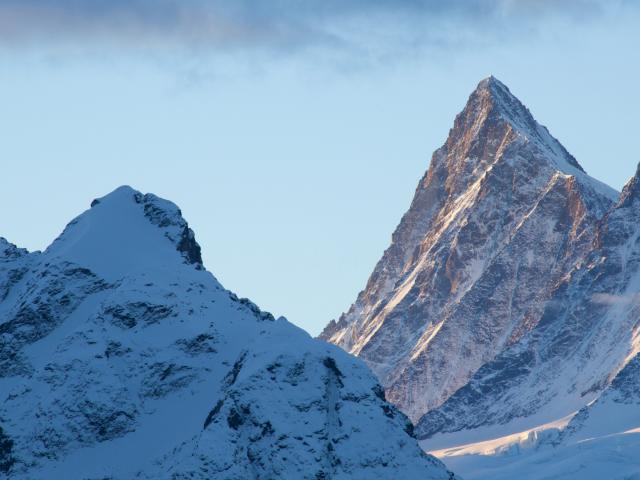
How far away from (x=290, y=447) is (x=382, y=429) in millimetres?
9121

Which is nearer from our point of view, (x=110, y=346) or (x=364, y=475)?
(x=364, y=475)

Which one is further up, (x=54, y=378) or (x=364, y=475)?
(x=54, y=378)

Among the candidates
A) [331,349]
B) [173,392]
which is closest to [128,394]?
[173,392]

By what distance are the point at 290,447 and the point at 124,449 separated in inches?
651

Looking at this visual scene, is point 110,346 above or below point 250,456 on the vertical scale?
above

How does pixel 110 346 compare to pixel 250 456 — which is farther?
pixel 110 346

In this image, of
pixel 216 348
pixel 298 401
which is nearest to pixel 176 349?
pixel 216 348

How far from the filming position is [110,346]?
Result: 198m

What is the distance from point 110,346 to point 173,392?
6.17 meters

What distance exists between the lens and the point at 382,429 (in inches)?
7382

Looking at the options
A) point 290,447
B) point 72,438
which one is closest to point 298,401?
point 290,447

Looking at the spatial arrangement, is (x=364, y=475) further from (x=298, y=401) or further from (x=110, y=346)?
(x=110, y=346)

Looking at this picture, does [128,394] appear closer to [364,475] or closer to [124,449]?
[124,449]

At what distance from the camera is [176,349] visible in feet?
652
